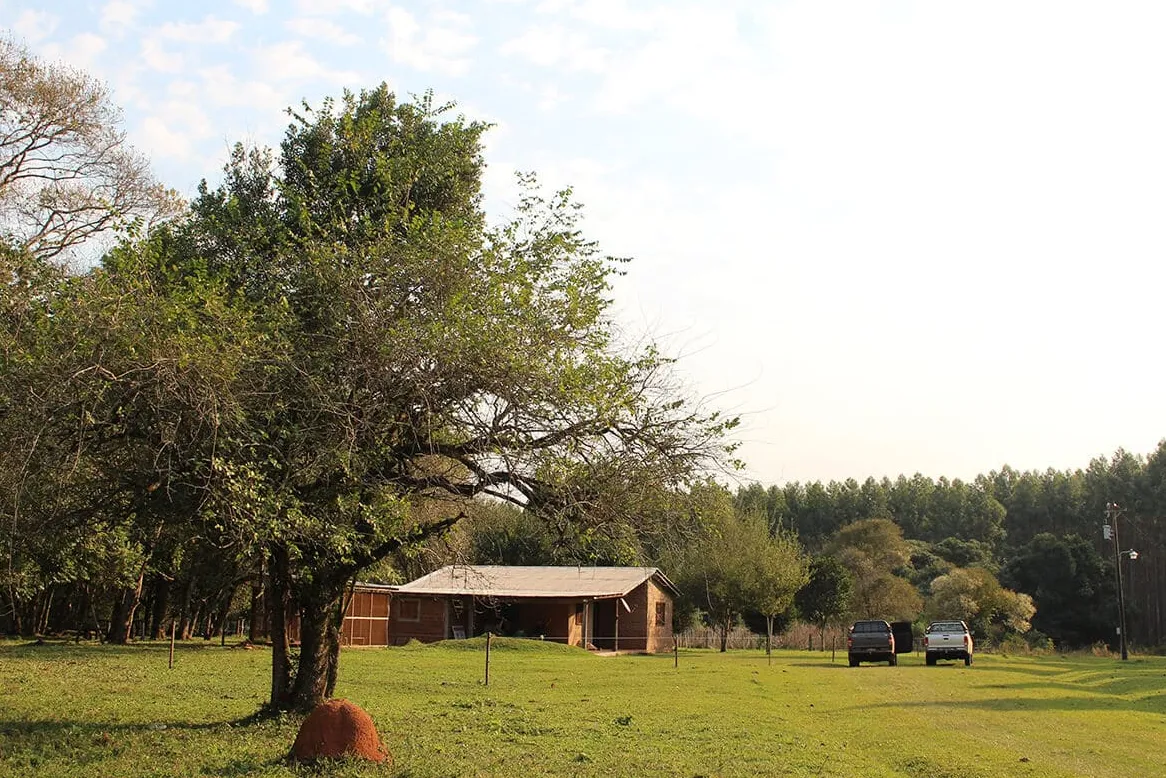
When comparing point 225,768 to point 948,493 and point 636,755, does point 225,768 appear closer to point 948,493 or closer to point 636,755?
point 636,755

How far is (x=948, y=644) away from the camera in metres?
40.9

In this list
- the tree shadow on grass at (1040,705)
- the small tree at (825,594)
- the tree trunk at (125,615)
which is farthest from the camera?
the small tree at (825,594)

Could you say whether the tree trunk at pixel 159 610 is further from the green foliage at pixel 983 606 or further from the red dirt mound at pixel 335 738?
the green foliage at pixel 983 606

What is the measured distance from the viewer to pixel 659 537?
13.2 m

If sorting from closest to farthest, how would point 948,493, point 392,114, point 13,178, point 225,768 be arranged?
point 225,768 < point 392,114 < point 13,178 < point 948,493

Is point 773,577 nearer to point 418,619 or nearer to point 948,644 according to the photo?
point 948,644

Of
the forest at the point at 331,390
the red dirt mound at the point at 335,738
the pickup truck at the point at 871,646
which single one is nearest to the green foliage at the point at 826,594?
the pickup truck at the point at 871,646

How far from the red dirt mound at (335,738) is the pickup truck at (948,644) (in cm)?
3400

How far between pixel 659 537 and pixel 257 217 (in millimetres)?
7078

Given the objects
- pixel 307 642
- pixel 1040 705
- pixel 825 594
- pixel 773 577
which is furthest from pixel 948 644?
pixel 307 642

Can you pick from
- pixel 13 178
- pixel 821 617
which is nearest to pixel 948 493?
pixel 821 617

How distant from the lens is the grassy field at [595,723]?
39.3ft

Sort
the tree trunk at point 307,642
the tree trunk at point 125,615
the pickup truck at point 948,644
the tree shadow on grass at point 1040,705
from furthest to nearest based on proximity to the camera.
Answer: the pickup truck at point 948,644 < the tree trunk at point 125,615 < the tree shadow on grass at point 1040,705 < the tree trunk at point 307,642

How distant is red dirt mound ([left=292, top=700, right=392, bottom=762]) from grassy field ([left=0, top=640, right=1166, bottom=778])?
0.71 feet
